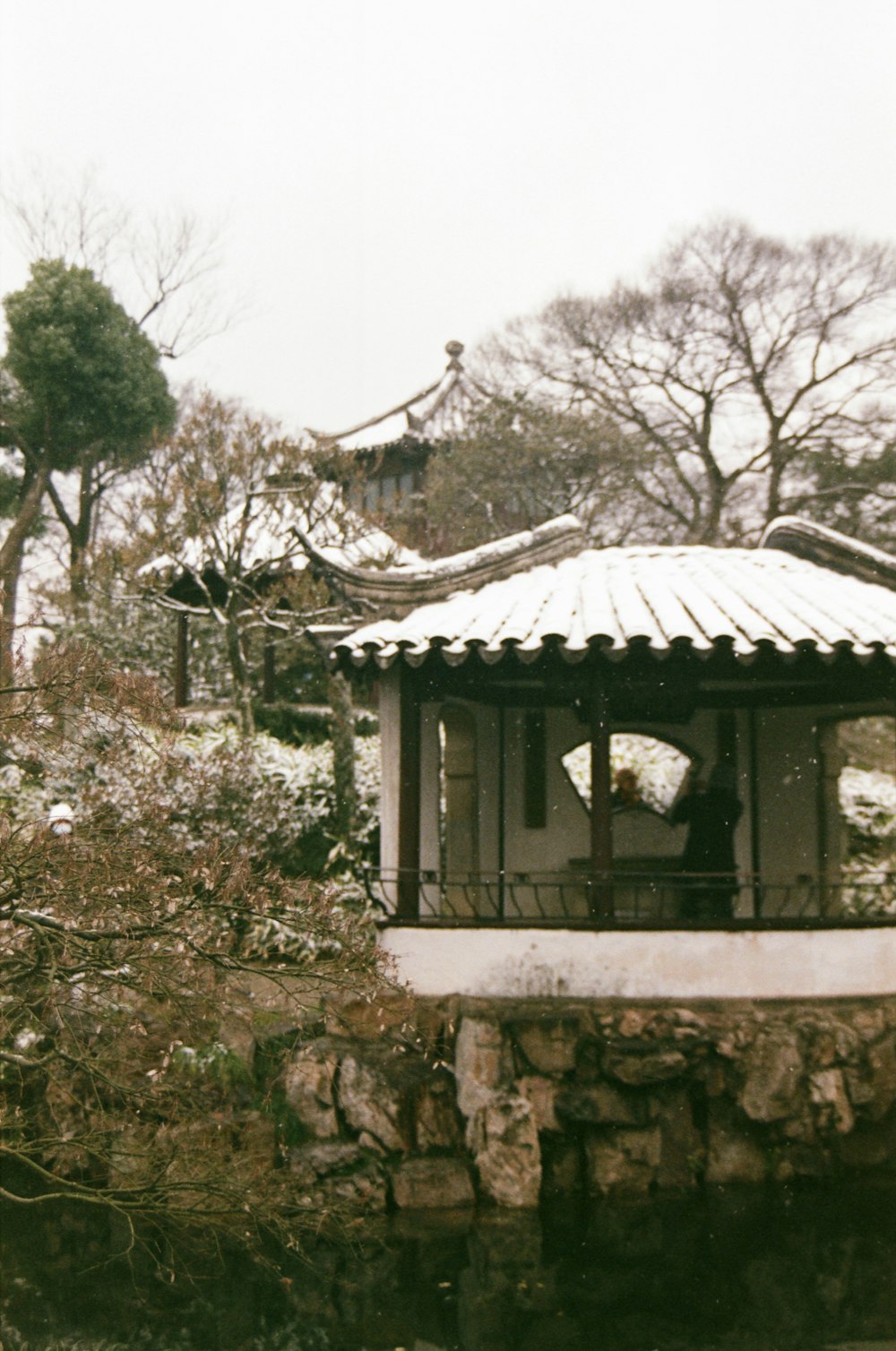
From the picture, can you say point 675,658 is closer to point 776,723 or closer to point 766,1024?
point 766,1024

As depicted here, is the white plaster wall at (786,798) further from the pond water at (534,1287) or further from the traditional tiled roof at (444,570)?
the pond water at (534,1287)

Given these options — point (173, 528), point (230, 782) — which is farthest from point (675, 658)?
point (173, 528)

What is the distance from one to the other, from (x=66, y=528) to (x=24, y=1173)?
1537 centimetres

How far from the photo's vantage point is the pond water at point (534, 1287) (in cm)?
623

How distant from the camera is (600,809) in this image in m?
7.95

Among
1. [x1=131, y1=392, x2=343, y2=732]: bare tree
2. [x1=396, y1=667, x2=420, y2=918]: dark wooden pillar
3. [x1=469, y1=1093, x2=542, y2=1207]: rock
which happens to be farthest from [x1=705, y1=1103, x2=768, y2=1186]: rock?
[x1=131, y1=392, x2=343, y2=732]: bare tree

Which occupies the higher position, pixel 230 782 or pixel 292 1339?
pixel 230 782

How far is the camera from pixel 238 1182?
518 centimetres

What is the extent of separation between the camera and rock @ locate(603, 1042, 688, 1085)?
7.41 m

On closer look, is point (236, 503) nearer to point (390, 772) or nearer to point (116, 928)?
point (390, 772)

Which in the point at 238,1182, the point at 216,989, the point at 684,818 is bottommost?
the point at 238,1182

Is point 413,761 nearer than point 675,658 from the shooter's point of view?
No

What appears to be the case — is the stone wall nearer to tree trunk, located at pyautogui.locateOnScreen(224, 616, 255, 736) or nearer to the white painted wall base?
the white painted wall base

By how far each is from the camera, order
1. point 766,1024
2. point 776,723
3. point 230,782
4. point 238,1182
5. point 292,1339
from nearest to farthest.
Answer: point 238,1182
point 292,1339
point 766,1024
point 776,723
point 230,782
